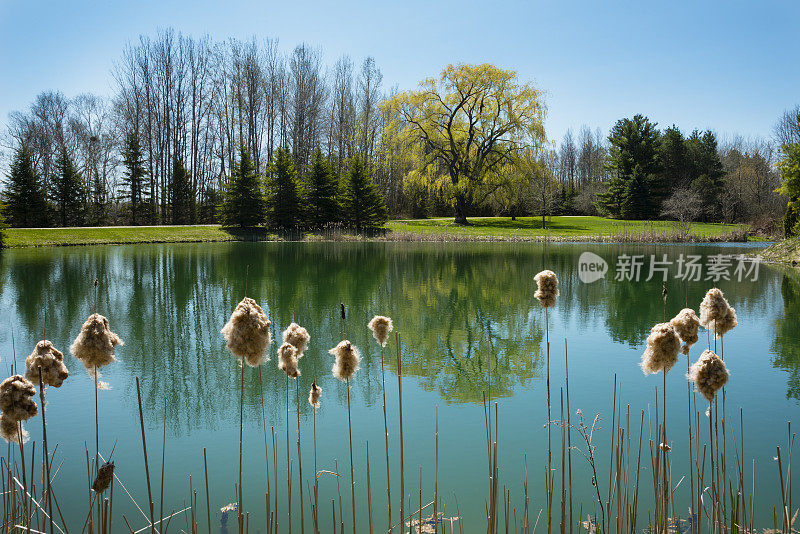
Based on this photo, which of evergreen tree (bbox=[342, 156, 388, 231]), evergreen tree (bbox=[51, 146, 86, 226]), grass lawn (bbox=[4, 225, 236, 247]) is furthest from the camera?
evergreen tree (bbox=[51, 146, 86, 226])

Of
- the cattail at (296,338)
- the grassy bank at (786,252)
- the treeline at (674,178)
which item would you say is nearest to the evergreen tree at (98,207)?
the treeline at (674,178)

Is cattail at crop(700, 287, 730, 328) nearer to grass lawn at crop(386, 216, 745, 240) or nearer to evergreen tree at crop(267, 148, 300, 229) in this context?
grass lawn at crop(386, 216, 745, 240)

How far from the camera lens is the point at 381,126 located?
158 ft

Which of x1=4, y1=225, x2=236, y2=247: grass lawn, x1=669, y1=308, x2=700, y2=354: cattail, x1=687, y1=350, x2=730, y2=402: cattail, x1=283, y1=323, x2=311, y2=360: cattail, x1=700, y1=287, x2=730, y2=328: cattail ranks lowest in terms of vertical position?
x1=687, y1=350, x2=730, y2=402: cattail

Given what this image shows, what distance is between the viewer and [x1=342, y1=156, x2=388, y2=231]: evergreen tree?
3269 cm

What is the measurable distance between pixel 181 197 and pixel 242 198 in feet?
31.3

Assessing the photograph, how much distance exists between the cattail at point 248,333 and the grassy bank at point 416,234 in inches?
1118

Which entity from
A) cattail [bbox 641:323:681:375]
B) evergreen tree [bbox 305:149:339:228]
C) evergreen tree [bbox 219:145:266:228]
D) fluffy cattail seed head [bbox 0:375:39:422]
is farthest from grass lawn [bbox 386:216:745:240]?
fluffy cattail seed head [bbox 0:375:39:422]

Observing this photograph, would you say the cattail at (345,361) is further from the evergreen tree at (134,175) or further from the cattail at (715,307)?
the evergreen tree at (134,175)

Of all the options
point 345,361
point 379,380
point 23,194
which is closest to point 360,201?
point 23,194

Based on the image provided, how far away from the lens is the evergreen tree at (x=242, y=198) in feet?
104

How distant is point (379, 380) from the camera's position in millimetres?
6375

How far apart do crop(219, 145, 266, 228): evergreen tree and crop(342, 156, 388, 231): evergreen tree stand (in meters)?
5.01

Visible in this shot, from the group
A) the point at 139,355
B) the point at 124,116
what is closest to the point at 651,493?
the point at 139,355
